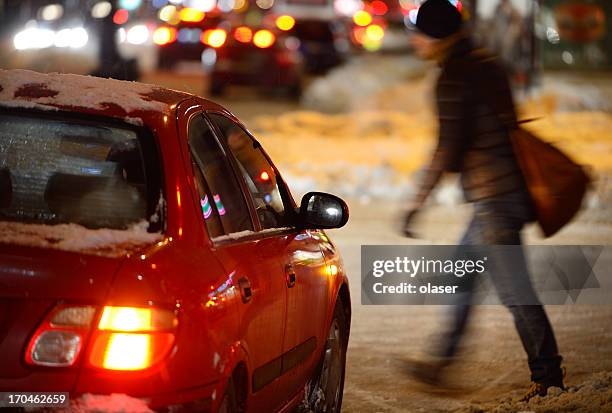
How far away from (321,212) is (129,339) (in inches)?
75.5

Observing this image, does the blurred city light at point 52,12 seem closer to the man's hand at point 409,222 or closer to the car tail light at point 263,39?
the car tail light at point 263,39

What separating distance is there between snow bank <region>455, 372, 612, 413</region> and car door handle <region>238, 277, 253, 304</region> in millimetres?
2579

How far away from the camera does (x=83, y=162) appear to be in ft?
15.6

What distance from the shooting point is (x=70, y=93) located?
16.1 feet

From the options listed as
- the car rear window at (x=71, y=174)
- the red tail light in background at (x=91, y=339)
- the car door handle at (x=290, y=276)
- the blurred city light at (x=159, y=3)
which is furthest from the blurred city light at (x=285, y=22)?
the red tail light in background at (x=91, y=339)

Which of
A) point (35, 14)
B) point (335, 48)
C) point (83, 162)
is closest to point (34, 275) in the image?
point (83, 162)

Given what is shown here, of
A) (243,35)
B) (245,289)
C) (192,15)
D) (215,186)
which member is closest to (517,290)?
(215,186)

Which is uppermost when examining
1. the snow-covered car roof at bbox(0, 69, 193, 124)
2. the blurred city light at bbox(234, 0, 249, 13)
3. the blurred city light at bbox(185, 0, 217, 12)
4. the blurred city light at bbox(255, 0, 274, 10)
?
the snow-covered car roof at bbox(0, 69, 193, 124)

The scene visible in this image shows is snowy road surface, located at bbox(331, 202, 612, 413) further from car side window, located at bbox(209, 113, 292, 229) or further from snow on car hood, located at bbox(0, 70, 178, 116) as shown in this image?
snow on car hood, located at bbox(0, 70, 178, 116)

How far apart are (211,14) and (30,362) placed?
75.6 feet

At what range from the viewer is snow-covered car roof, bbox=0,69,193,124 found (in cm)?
481

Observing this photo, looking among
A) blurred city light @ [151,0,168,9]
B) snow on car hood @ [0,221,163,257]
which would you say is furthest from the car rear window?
blurred city light @ [151,0,168,9]

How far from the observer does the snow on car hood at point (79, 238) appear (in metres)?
4.16

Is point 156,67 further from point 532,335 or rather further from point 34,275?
point 34,275
